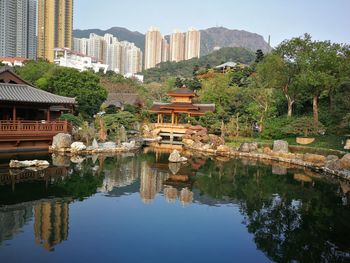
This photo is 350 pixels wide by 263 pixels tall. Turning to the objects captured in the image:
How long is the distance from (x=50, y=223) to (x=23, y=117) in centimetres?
1451

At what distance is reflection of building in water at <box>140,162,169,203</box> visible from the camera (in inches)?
467

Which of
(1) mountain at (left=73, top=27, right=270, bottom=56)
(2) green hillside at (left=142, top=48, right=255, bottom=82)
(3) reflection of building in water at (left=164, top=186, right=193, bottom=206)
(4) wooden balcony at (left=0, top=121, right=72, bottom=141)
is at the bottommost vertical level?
(3) reflection of building in water at (left=164, top=186, right=193, bottom=206)

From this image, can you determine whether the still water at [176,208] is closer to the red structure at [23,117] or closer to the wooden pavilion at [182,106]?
the red structure at [23,117]

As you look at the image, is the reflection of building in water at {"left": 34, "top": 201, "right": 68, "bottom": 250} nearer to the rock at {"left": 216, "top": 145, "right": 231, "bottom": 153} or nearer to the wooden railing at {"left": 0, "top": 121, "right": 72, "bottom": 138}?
the wooden railing at {"left": 0, "top": 121, "right": 72, "bottom": 138}

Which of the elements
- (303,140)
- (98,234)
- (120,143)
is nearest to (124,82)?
(120,143)

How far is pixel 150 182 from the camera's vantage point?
13914 millimetres

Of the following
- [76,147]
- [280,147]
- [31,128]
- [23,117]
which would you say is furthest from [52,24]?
[280,147]

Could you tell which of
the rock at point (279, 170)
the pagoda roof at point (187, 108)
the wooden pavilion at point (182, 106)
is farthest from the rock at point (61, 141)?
the pagoda roof at point (187, 108)

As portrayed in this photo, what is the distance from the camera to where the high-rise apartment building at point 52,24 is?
71.9 m

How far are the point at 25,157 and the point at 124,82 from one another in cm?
3437

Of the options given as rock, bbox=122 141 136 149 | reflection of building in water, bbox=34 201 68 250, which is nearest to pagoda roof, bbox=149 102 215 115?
rock, bbox=122 141 136 149

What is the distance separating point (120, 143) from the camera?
22.7 metres

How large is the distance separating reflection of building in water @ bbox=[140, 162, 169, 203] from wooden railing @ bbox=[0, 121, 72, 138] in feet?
20.4

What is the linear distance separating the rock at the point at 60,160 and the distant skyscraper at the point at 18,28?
5806 cm
